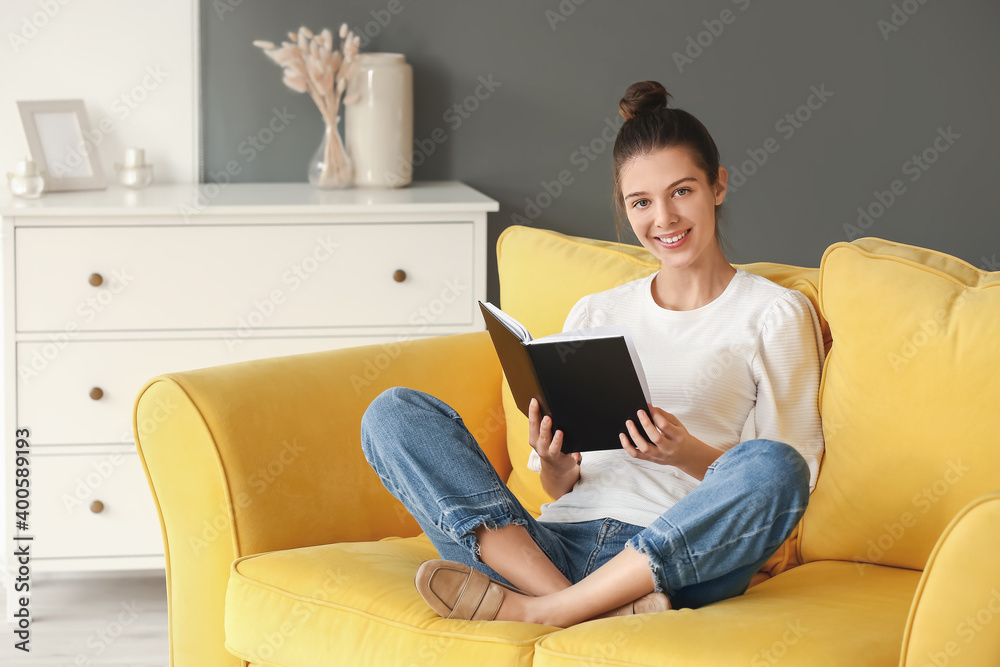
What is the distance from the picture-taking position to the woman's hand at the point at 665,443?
4.15 ft

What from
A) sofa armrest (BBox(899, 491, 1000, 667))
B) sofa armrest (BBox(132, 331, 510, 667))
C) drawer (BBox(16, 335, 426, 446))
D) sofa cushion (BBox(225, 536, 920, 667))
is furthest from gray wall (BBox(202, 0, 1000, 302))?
sofa armrest (BBox(899, 491, 1000, 667))

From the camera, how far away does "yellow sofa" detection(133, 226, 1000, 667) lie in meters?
1.13

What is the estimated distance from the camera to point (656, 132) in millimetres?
1469

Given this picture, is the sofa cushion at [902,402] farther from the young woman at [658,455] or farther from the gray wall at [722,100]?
the gray wall at [722,100]

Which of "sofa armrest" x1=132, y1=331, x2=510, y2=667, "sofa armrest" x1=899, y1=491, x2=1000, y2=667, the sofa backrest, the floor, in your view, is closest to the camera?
"sofa armrest" x1=899, y1=491, x2=1000, y2=667

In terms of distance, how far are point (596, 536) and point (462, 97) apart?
155cm

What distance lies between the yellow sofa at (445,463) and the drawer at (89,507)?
2.68 feet

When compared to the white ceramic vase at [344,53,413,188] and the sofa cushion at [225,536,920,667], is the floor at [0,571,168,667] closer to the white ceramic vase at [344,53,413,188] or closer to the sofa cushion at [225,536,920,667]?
the sofa cushion at [225,536,920,667]

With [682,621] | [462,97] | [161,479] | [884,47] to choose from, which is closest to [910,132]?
[884,47]

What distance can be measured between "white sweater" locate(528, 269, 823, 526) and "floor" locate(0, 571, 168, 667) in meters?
1.07

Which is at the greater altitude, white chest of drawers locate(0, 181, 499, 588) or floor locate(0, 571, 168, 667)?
white chest of drawers locate(0, 181, 499, 588)

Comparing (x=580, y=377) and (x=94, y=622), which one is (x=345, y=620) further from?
(x=94, y=622)

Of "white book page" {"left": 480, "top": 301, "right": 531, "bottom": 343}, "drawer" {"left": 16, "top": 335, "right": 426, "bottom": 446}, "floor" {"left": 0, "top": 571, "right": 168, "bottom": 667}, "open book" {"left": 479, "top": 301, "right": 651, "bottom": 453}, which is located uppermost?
"white book page" {"left": 480, "top": 301, "right": 531, "bottom": 343}

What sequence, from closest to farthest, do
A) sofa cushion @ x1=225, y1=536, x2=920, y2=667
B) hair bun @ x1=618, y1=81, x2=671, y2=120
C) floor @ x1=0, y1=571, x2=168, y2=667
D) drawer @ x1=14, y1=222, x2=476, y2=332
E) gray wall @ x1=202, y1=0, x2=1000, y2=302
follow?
sofa cushion @ x1=225, y1=536, x2=920, y2=667 < hair bun @ x1=618, y1=81, x2=671, y2=120 < floor @ x1=0, y1=571, x2=168, y2=667 < drawer @ x1=14, y1=222, x2=476, y2=332 < gray wall @ x1=202, y1=0, x2=1000, y2=302
